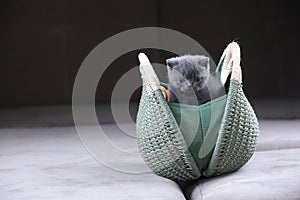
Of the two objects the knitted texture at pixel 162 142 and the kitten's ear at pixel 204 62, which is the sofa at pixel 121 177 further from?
the kitten's ear at pixel 204 62

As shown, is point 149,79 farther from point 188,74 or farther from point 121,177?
point 121,177

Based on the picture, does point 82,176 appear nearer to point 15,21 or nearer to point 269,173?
point 269,173

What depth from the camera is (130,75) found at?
212cm

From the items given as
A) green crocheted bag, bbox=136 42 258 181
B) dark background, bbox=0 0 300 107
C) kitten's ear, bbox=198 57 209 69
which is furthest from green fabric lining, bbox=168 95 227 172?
dark background, bbox=0 0 300 107

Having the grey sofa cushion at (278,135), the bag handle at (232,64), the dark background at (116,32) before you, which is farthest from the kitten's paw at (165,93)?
the dark background at (116,32)

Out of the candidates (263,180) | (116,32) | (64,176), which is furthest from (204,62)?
(116,32)

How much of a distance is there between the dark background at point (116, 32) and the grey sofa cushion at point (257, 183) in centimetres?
109

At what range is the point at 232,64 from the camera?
3.98 ft

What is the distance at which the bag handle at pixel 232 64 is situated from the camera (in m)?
1.16

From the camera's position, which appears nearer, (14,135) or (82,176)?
(82,176)

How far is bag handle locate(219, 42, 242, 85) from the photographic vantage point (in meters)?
1.16

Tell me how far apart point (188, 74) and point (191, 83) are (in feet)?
0.07

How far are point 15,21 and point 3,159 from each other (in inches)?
41.0

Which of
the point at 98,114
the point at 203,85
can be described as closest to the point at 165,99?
the point at 203,85
